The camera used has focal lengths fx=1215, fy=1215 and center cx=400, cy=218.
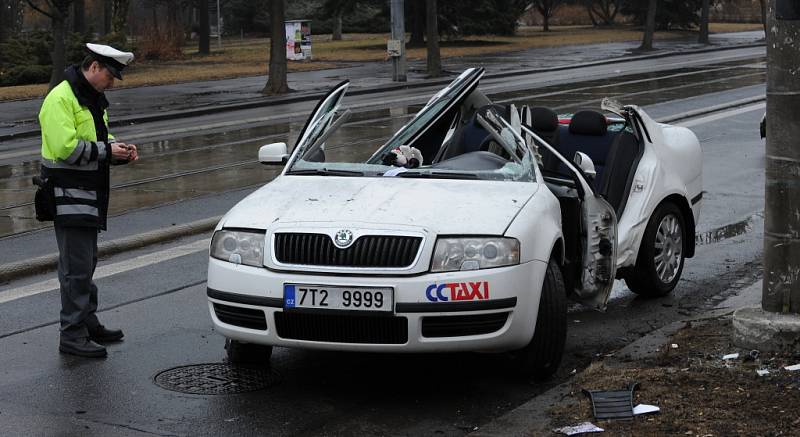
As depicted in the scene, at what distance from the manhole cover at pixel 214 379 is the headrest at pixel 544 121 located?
2.70 m

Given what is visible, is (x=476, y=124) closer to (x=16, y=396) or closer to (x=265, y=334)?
(x=265, y=334)

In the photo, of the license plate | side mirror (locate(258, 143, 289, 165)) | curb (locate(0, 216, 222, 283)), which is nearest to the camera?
the license plate

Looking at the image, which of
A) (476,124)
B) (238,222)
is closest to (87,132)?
(238,222)

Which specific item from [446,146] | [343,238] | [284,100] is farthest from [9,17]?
[343,238]

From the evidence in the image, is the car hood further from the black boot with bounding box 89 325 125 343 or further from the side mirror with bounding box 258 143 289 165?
the black boot with bounding box 89 325 125 343

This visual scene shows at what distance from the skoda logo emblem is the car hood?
0.26 feet

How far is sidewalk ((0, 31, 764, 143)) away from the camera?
25.7m

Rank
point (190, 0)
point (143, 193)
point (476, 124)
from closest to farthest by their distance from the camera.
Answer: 1. point (476, 124)
2. point (143, 193)
3. point (190, 0)

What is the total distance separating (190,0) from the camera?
60.3m

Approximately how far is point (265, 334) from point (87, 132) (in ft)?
5.86

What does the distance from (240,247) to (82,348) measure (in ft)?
4.51

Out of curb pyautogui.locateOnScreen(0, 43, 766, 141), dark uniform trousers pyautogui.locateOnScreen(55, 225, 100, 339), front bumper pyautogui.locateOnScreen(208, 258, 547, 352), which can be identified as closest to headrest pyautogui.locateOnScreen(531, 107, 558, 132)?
front bumper pyautogui.locateOnScreen(208, 258, 547, 352)

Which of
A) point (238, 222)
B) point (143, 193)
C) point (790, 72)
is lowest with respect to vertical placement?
point (143, 193)

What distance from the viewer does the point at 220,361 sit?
653 cm
